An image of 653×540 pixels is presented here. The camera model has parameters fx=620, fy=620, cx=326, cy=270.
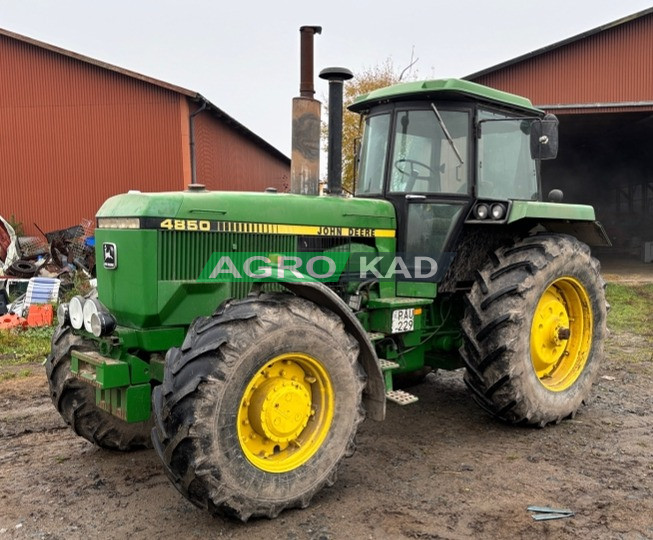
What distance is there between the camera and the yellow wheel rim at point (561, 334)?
16.3 feet

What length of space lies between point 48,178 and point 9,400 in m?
11.0

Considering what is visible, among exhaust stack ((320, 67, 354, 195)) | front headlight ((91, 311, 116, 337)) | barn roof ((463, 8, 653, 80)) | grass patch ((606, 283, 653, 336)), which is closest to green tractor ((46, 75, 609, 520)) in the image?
front headlight ((91, 311, 116, 337))

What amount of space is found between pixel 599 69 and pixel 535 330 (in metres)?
12.4

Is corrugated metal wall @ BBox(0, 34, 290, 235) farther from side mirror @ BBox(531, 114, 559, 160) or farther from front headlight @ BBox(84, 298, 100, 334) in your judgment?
front headlight @ BBox(84, 298, 100, 334)

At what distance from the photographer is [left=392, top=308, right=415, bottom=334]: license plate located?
15.0 feet

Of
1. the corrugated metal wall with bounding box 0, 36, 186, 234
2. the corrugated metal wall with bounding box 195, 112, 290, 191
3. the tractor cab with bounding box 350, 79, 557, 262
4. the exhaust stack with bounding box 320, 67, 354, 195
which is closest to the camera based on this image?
the exhaust stack with bounding box 320, 67, 354, 195

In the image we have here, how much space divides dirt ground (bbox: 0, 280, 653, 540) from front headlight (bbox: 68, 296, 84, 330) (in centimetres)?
98

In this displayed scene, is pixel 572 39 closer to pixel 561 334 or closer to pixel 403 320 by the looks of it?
pixel 561 334

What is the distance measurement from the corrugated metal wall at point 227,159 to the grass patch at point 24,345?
319 inches

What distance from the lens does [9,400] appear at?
18.9 ft

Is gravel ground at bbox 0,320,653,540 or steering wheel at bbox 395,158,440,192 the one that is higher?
steering wheel at bbox 395,158,440,192

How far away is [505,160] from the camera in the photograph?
5.15 m

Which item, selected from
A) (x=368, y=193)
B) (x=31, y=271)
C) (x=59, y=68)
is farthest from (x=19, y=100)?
(x=368, y=193)
